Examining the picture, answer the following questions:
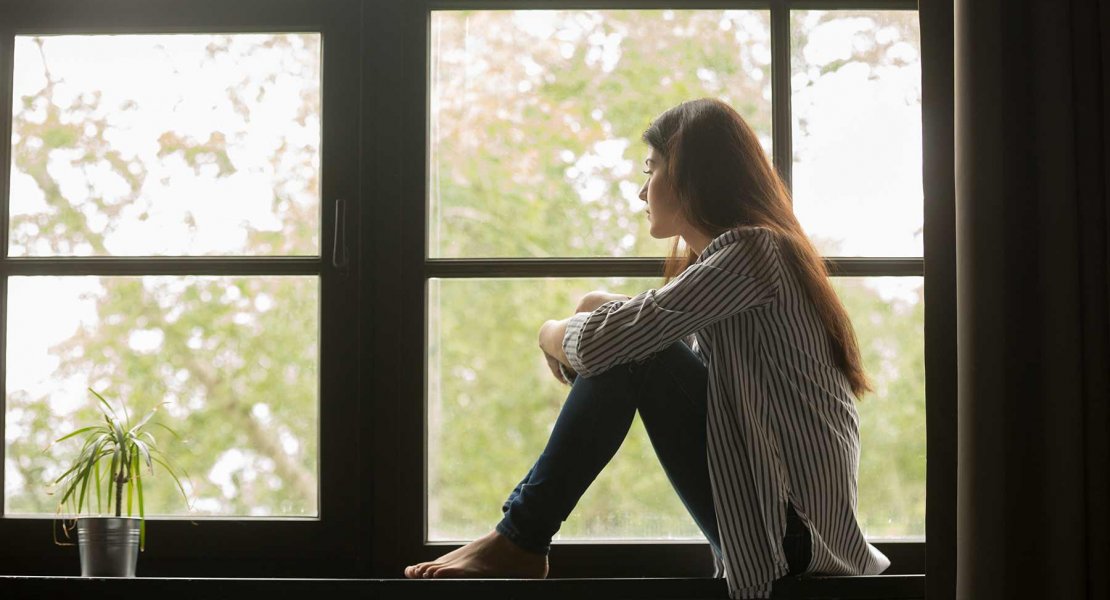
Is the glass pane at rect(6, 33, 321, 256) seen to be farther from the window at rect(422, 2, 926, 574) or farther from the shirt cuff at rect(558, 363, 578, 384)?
the shirt cuff at rect(558, 363, 578, 384)

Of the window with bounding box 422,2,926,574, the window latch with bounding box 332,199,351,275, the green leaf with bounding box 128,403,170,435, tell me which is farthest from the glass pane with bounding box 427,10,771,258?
the green leaf with bounding box 128,403,170,435

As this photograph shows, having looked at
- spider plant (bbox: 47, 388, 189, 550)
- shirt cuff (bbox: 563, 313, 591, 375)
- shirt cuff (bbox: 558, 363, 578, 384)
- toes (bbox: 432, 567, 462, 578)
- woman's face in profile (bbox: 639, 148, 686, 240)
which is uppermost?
woman's face in profile (bbox: 639, 148, 686, 240)

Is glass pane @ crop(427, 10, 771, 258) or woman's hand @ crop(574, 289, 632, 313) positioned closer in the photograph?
woman's hand @ crop(574, 289, 632, 313)

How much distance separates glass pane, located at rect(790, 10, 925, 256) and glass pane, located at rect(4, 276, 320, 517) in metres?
0.93

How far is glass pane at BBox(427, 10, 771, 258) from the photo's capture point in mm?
1972

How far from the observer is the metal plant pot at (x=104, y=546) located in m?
1.69

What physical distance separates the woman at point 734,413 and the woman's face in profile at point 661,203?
110 mm

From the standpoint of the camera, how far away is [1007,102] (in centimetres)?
125

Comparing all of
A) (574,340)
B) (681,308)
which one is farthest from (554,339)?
(681,308)

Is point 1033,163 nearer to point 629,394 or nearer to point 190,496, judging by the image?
point 629,394

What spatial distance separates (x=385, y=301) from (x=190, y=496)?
49 centimetres

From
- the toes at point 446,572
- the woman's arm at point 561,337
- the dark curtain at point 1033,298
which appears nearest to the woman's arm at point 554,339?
the woman's arm at point 561,337

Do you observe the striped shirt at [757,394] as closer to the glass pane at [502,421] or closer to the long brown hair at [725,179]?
the long brown hair at [725,179]

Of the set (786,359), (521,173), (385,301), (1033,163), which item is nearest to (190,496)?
(385,301)
